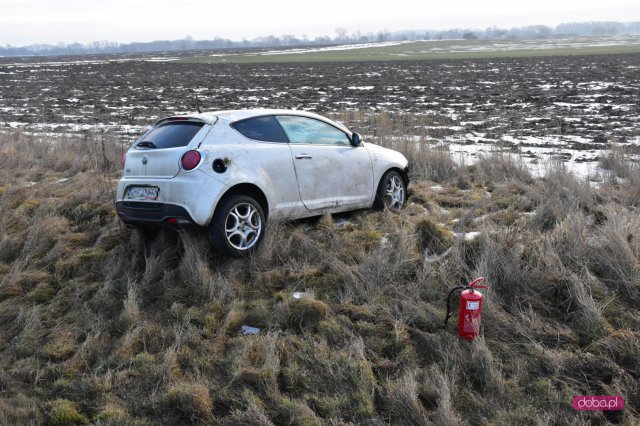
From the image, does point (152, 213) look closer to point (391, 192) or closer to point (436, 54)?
point (391, 192)

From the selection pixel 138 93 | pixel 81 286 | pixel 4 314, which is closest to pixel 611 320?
pixel 81 286

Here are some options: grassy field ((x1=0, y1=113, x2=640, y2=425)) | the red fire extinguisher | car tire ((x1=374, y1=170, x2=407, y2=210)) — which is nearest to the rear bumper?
grassy field ((x1=0, y1=113, x2=640, y2=425))

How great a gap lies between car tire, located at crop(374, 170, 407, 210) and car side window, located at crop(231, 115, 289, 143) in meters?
1.70

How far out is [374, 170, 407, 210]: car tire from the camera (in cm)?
795

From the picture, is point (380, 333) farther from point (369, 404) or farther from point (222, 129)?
point (222, 129)

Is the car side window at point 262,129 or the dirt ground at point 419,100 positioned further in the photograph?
the dirt ground at point 419,100

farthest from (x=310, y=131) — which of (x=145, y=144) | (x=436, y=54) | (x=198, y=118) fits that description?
(x=436, y=54)

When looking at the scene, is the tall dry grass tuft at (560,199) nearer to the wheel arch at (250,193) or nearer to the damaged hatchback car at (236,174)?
the damaged hatchback car at (236,174)

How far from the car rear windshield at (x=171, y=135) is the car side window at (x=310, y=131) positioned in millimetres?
1114

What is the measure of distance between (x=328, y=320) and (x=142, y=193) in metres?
2.50

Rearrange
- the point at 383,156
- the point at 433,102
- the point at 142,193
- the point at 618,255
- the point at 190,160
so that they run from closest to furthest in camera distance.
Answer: the point at 618,255 → the point at 190,160 → the point at 142,193 → the point at 383,156 → the point at 433,102

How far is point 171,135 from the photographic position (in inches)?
249

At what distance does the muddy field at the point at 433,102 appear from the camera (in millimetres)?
14133

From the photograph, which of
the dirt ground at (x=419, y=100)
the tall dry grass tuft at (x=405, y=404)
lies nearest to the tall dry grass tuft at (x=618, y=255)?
the tall dry grass tuft at (x=405, y=404)
